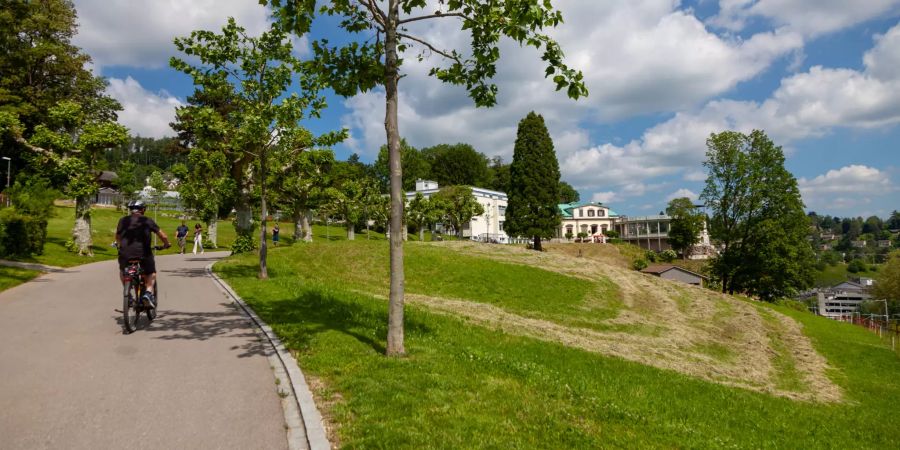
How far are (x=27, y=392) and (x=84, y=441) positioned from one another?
85.3 inches

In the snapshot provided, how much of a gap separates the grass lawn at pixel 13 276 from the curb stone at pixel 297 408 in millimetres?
12754

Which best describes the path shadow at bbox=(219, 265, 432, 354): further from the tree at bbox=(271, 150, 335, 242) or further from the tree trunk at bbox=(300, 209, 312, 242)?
the tree trunk at bbox=(300, 209, 312, 242)

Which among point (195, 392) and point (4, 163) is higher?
point (4, 163)

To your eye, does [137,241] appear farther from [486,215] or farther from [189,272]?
[486,215]

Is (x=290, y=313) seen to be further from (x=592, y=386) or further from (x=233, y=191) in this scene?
(x=233, y=191)

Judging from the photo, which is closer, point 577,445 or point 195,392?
point 577,445

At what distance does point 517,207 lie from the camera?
6016cm

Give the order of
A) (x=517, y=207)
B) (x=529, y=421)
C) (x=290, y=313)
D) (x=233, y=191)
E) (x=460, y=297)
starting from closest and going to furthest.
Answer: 1. (x=529, y=421)
2. (x=290, y=313)
3. (x=460, y=297)
4. (x=233, y=191)
5. (x=517, y=207)

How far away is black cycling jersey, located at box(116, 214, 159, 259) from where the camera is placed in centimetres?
998

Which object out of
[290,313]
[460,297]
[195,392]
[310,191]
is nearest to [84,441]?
[195,392]

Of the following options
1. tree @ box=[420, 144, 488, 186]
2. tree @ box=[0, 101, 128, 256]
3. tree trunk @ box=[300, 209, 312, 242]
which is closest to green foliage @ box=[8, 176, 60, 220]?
tree @ box=[0, 101, 128, 256]

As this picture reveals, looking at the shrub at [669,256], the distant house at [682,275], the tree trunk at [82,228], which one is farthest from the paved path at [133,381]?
the shrub at [669,256]

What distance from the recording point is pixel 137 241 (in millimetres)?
10086

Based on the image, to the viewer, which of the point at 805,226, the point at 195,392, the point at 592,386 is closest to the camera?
the point at 195,392
